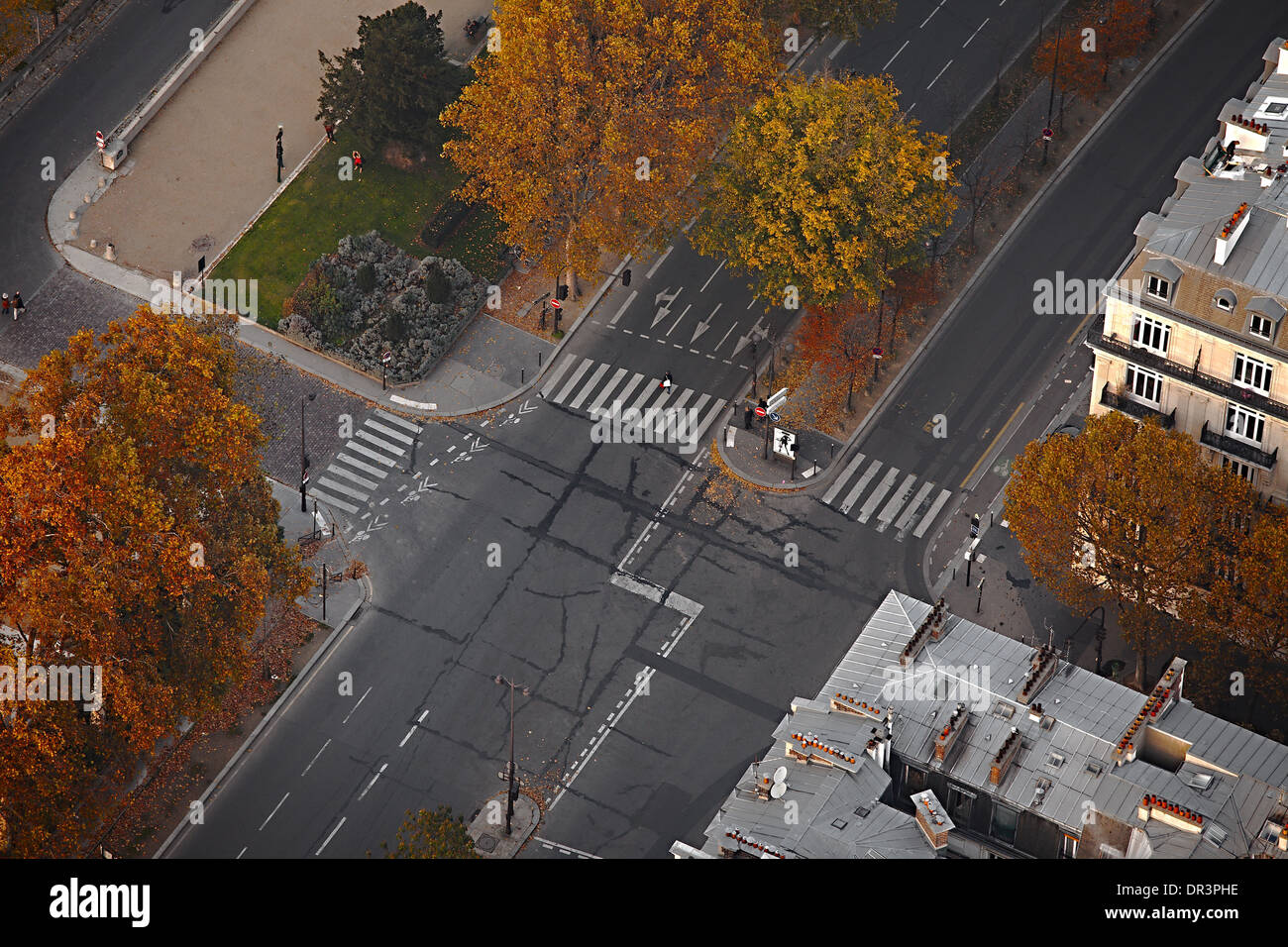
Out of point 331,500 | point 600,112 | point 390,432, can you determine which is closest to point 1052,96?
point 600,112

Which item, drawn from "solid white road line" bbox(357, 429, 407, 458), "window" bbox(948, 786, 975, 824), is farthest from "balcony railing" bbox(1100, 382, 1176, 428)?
"solid white road line" bbox(357, 429, 407, 458)

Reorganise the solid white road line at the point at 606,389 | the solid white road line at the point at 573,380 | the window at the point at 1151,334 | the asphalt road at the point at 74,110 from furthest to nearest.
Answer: the asphalt road at the point at 74,110, the solid white road line at the point at 573,380, the solid white road line at the point at 606,389, the window at the point at 1151,334

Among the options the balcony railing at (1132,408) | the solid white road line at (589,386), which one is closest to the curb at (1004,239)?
the solid white road line at (589,386)

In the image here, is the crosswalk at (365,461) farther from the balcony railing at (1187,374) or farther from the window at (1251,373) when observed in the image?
the window at (1251,373)

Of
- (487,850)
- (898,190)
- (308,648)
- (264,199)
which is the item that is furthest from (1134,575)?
(264,199)

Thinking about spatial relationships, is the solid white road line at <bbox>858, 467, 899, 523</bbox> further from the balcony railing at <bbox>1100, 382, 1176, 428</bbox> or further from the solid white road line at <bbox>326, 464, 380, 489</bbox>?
the solid white road line at <bbox>326, 464, 380, 489</bbox>

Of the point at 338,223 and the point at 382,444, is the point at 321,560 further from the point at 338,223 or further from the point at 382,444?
the point at 338,223
